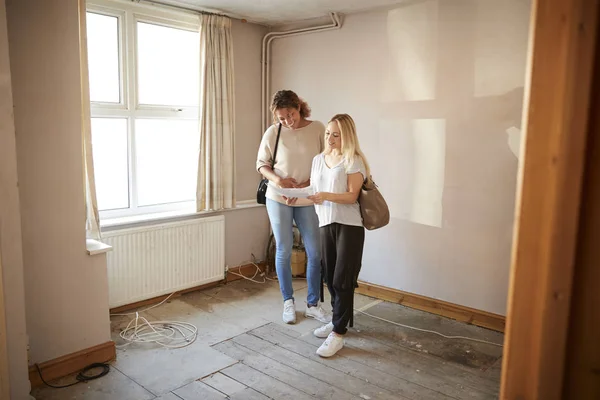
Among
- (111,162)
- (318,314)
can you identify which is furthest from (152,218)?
(318,314)

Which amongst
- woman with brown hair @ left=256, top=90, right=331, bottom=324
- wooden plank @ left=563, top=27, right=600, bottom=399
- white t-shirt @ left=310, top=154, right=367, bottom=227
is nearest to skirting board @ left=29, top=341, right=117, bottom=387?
woman with brown hair @ left=256, top=90, right=331, bottom=324

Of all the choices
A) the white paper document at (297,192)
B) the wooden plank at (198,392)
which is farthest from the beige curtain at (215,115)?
the wooden plank at (198,392)

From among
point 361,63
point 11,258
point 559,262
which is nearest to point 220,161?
point 361,63

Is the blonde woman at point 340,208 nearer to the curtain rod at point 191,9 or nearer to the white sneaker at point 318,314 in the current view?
the white sneaker at point 318,314

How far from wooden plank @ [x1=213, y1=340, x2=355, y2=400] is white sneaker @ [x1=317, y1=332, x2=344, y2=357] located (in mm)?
219

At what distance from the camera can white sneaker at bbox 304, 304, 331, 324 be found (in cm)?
339

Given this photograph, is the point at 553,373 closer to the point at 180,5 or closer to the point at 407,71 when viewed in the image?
the point at 407,71

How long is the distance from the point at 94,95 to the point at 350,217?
2.05 metres

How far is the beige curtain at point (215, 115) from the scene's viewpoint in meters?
3.90

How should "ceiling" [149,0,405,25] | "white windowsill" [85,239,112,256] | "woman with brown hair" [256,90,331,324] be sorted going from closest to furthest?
"white windowsill" [85,239,112,256] < "woman with brown hair" [256,90,331,324] < "ceiling" [149,0,405,25]

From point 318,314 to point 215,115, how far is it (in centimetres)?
Answer: 181

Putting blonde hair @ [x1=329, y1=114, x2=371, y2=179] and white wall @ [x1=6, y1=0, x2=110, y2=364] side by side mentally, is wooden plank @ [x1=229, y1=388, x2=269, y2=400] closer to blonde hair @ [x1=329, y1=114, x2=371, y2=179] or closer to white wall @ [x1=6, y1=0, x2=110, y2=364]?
white wall @ [x1=6, y1=0, x2=110, y2=364]

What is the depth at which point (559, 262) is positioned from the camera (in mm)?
704

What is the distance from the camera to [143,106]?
3.70 metres
